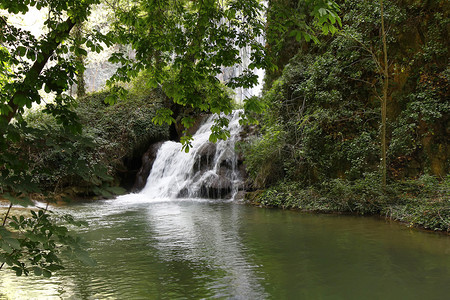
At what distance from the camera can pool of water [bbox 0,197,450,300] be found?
390 cm

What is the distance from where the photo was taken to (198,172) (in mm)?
15328

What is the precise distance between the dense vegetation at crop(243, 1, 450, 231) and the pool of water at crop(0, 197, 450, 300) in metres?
1.24

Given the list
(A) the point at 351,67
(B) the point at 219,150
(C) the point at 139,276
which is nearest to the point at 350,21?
(A) the point at 351,67

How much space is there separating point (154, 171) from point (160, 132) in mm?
2954

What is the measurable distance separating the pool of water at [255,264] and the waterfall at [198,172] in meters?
6.12

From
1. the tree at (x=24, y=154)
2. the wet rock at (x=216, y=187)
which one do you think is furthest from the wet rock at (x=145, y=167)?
the tree at (x=24, y=154)

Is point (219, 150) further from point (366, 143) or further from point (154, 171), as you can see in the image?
point (366, 143)

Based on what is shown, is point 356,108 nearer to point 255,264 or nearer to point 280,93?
point 280,93

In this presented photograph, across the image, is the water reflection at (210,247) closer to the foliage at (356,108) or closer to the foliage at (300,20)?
the foliage at (300,20)

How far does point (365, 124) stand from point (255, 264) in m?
7.23

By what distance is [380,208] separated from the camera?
28.5 feet

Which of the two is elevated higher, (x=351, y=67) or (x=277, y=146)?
(x=351, y=67)

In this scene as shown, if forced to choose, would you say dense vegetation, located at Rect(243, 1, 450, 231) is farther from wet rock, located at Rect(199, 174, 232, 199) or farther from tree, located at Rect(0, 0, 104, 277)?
tree, located at Rect(0, 0, 104, 277)

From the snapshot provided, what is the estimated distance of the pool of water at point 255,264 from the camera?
3902 millimetres
